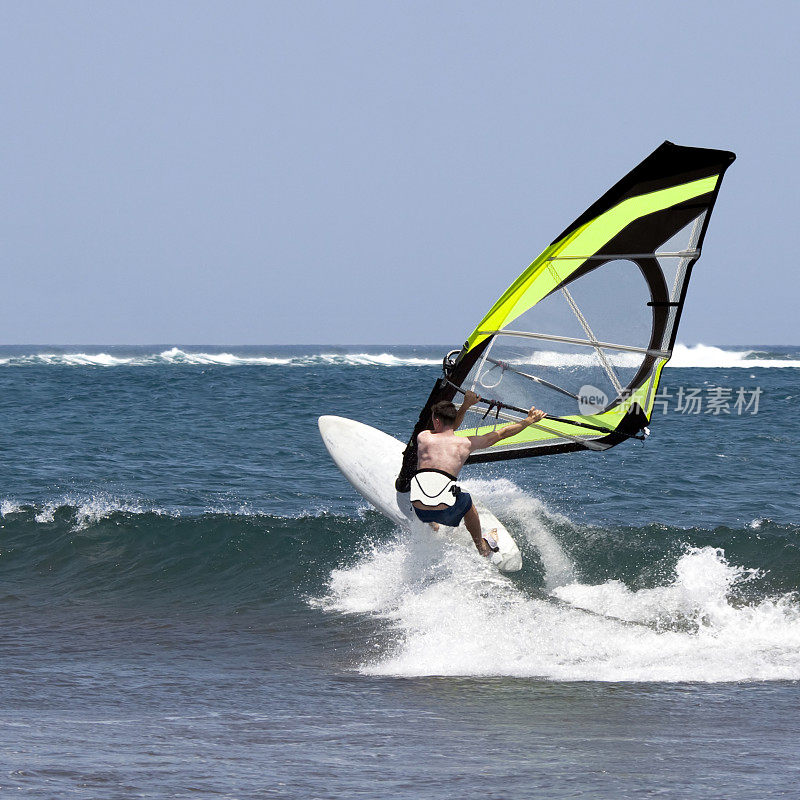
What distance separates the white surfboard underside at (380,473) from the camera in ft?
26.1

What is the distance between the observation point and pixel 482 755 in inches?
180

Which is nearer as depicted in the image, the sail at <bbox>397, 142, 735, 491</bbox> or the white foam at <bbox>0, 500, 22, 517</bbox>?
the sail at <bbox>397, 142, 735, 491</bbox>

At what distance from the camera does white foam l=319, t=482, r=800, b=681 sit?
6.17 m

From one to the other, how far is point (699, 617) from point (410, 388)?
2650cm

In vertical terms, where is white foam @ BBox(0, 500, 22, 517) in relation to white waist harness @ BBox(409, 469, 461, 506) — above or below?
below

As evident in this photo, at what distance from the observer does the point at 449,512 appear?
22.9 feet

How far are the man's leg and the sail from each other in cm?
54

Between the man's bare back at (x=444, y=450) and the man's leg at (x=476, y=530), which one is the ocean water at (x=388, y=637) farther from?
the man's bare back at (x=444, y=450)

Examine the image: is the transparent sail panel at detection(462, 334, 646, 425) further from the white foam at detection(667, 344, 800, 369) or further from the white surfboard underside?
the white foam at detection(667, 344, 800, 369)

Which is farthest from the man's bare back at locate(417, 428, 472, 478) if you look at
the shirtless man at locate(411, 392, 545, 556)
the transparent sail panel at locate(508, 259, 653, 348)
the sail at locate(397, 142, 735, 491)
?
the transparent sail panel at locate(508, 259, 653, 348)

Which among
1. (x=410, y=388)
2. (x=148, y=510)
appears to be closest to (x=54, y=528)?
(x=148, y=510)

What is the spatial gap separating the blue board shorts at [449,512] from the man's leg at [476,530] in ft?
0.68

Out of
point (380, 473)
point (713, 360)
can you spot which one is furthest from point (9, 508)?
point (713, 360)

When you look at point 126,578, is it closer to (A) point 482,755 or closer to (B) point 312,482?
(B) point 312,482
